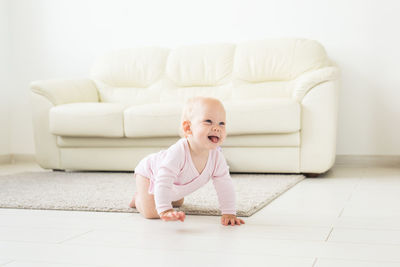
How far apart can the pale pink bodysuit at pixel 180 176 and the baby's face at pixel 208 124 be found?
10 cm

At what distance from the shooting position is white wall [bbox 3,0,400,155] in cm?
388

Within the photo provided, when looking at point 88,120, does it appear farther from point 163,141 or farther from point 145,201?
point 145,201

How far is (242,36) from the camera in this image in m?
4.20

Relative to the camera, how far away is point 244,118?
10.5 feet

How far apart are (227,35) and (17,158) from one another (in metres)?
2.19

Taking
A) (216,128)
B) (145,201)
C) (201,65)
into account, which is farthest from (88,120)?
(216,128)

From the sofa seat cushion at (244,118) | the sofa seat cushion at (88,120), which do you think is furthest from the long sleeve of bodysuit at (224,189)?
the sofa seat cushion at (88,120)

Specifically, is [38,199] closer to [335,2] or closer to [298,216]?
[298,216]

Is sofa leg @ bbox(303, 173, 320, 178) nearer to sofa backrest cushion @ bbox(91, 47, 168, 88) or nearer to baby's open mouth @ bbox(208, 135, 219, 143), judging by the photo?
sofa backrest cushion @ bbox(91, 47, 168, 88)

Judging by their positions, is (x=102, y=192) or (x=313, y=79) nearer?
(x=102, y=192)

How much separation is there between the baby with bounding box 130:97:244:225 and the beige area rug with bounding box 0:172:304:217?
15cm

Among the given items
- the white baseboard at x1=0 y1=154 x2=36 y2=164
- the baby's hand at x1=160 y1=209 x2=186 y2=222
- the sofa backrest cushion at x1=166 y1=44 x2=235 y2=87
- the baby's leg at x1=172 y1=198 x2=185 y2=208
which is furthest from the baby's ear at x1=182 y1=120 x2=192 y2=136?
the white baseboard at x1=0 y1=154 x2=36 y2=164

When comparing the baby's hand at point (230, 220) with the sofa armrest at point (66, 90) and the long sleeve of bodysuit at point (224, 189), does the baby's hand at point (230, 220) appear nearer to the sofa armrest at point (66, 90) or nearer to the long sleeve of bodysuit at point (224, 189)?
the long sleeve of bodysuit at point (224, 189)

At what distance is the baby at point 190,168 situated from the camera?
1708mm
